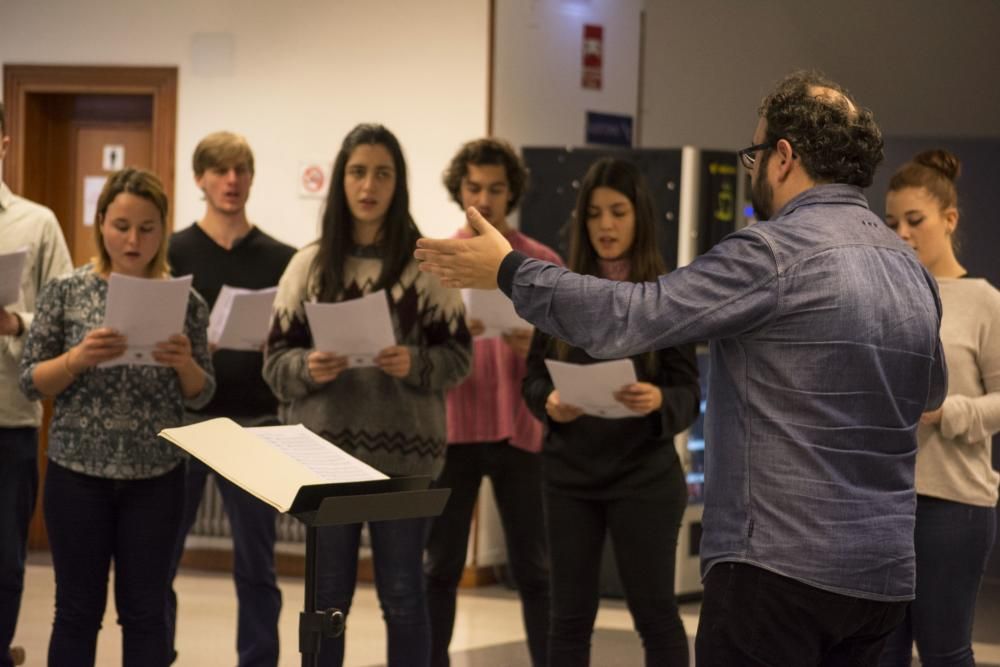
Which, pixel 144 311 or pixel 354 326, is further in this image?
pixel 354 326

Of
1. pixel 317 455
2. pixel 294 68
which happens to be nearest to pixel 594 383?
pixel 317 455

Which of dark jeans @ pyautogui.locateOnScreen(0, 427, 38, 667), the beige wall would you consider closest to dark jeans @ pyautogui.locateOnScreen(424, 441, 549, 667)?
dark jeans @ pyautogui.locateOnScreen(0, 427, 38, 667)

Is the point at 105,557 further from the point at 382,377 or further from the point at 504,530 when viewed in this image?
the point at 504,530

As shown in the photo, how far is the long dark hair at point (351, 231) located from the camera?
3588 mm

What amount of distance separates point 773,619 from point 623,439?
1.34m

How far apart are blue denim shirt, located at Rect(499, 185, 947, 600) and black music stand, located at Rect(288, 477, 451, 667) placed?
469mm

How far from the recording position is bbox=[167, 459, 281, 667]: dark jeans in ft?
13.2

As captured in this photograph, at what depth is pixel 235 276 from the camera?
168 inches

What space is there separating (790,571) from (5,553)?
7.94 ft

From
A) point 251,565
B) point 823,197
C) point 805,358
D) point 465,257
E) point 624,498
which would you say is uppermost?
point 823,197

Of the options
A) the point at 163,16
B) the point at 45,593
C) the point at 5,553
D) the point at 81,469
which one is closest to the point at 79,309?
the point at 81,469

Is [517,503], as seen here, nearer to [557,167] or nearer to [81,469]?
Answer: [81,469]

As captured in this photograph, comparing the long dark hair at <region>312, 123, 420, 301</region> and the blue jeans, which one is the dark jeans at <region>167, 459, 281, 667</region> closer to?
the blue jeans

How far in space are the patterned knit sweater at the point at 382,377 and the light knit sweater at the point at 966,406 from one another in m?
1.20
